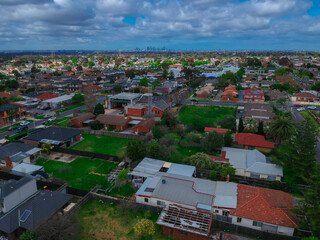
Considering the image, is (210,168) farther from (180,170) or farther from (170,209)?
(170,209)

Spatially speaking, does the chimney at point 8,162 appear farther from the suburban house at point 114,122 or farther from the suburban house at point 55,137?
the suburban house at point 114,122

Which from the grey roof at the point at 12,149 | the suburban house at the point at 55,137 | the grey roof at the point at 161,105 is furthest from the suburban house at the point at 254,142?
the grey roof at the point at 12,149

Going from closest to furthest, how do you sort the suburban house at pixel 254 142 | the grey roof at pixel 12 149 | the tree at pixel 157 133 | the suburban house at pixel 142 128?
the grey roof at pixel 12 149 < the suburban house at pixel 254 142 < the tree at pixel 157 133 < the suburban house at pixel 142 128

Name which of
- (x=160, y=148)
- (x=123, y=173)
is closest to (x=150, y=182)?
(x=123, y=173)

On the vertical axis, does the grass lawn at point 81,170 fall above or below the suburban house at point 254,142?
below

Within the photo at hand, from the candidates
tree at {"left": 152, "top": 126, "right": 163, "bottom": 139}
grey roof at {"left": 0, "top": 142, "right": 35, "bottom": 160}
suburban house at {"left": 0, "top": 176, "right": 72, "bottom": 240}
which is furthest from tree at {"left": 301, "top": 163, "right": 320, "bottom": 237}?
grey roof at {"left": 0, "top": 142, "right": 35, "bottom": 160}

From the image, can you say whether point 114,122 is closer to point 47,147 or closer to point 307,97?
point 47,147

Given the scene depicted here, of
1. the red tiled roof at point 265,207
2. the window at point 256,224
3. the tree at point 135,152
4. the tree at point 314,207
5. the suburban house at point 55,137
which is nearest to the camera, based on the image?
the tree at point 314,207
